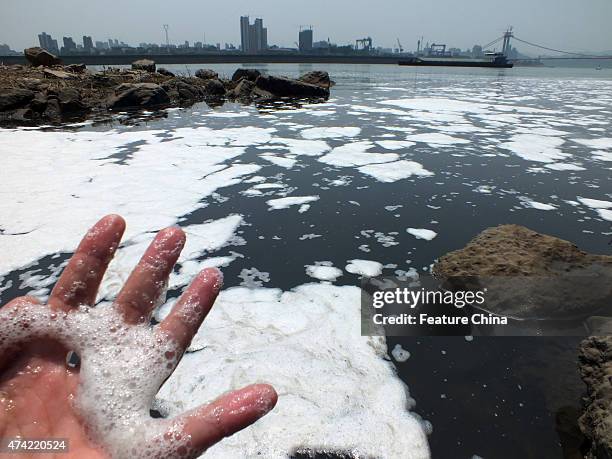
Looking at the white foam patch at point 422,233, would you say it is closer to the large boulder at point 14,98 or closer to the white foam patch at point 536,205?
the white foam patch at point 536,205

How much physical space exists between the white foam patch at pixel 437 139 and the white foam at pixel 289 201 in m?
3.94

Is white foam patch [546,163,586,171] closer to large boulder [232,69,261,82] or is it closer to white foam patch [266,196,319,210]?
white foam patch [266,196,319,210]

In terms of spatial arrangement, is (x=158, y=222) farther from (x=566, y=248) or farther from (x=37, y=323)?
(x=566, y=248)

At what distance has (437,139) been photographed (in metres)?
7.63

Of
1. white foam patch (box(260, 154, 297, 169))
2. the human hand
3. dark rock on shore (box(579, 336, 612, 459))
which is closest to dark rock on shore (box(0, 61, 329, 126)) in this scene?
white foam patch (box(260, 154, 297, 169))

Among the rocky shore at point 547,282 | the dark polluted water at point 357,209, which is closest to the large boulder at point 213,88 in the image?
the dark polluted water at point 357,209

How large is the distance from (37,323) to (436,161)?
5.99m

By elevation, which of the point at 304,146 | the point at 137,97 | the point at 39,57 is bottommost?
the point at 304,146

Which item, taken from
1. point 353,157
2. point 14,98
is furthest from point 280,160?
point 14,98

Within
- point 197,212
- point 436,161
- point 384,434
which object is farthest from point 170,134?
point 384,434

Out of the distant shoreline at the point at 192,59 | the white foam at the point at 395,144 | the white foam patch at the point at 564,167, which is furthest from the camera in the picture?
the distant shoreline at the point at 192,59

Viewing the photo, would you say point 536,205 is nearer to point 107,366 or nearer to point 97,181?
point 107,366

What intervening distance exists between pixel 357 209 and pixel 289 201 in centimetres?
88

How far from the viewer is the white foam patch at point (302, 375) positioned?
1687 mm
